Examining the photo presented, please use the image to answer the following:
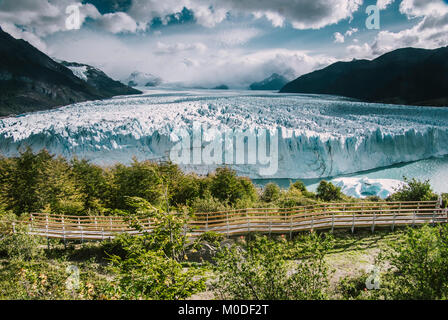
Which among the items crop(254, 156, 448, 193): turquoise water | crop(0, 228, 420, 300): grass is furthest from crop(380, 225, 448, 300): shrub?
crop(254, 156, 448, 193): turquoise water

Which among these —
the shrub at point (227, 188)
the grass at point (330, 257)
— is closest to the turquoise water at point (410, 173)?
the shrub at point (227, 188)

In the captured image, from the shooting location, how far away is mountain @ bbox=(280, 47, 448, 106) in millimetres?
56469

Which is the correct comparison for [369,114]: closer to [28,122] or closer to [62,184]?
[62,184]

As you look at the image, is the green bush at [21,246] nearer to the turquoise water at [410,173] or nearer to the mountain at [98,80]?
the turquoise water at [410,173]

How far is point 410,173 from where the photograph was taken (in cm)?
2277

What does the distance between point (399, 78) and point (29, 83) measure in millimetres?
94829

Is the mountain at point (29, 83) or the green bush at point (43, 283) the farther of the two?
the mountain at point (29, 83)

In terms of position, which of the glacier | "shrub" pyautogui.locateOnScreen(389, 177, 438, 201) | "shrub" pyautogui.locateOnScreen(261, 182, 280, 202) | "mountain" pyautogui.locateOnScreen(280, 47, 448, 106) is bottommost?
"shrub" pyautogui.locateOnScreen(261, 182, 280, 202)

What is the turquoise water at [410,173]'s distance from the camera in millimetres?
21469

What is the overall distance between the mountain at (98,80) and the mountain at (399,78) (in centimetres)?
7953

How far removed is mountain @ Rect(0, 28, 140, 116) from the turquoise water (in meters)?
66.7

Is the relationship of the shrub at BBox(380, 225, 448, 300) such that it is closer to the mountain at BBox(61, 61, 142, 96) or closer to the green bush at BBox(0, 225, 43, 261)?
the green bush at BBox(0, 225, 43, 261)

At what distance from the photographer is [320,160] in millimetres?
22906
